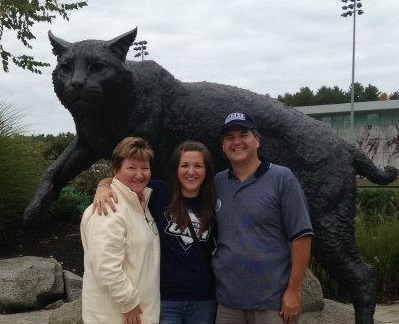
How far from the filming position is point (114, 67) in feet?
12.0

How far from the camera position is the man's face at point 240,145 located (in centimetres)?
291

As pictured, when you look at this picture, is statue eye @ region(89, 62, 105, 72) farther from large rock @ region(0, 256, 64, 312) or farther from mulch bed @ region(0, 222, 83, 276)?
mulch bed @ region(0, 222, 83, 276)

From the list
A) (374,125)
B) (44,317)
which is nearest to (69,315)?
(44,317)

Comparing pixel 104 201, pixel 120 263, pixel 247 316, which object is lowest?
pixel 247 316

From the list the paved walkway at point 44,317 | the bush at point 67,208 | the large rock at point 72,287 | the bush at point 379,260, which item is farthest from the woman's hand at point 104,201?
the bush at point 67,208

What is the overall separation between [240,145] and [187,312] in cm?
80

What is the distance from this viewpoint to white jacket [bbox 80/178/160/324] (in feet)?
8.49

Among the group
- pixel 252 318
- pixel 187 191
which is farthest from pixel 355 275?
pixel 187 191

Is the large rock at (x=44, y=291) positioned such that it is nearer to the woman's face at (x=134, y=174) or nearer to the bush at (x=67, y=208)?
the bush at (x=67, y=208)

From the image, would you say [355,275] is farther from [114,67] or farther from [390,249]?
[390,249]

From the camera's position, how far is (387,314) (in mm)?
7461

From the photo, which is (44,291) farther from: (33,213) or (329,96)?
(329,96)

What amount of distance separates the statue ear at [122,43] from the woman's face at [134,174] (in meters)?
1.12

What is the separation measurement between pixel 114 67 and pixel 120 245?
139 cm
